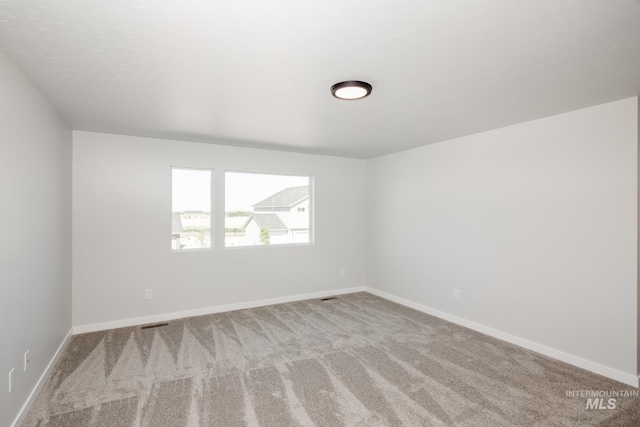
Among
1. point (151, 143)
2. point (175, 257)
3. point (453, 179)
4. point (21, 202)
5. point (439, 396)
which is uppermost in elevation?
point (151, 143)

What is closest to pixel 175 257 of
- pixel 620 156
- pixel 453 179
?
pixel 453 179

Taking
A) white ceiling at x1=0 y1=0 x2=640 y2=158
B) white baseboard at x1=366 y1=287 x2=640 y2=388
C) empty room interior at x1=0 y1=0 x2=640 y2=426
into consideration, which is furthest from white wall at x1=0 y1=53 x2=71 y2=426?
white baseboard at x1=366 y1=287 x2=640 y2=388

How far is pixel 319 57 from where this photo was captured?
1.96m

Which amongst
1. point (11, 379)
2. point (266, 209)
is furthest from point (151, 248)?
point (11, 379)

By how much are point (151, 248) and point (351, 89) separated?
3.35m

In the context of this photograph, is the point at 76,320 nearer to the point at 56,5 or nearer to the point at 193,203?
the point at 193,203

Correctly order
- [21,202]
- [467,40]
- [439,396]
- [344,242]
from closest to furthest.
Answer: [467,40] < [21,202] < [439,396] < [344,242]

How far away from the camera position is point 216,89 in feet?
8.11

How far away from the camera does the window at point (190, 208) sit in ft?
14.2

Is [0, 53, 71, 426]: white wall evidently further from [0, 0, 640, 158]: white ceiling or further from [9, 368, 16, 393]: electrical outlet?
[0, 0, 640, 158]: white ceiling

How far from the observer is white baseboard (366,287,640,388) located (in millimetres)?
2667

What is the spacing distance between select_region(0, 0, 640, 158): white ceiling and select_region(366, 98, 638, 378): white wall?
0.39 m

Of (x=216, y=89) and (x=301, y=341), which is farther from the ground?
(x=216, y=89)

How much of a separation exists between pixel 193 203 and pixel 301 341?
244 cm
